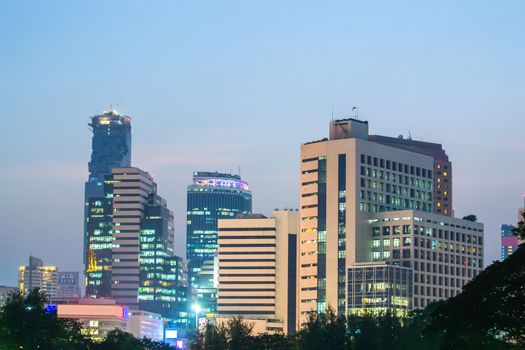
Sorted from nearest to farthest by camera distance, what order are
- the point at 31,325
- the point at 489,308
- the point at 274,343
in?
the point at 489,308 → the point at 31,325 → the point at 274,343

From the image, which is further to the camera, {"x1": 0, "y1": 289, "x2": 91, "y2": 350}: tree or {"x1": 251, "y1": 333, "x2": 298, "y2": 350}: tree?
{"x1": 251, "y1": 333, "x2": 298, "y2": 350}: tree

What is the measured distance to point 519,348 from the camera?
→ 2734 inches

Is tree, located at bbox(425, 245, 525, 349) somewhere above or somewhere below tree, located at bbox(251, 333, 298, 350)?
above

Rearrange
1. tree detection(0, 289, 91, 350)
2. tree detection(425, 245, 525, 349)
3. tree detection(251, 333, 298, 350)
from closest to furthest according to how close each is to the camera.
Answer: tree detection(425, 245, 525, 349)
tree detection(0, 289, 91, 350)
tree detection(251, 333, 298, 350)

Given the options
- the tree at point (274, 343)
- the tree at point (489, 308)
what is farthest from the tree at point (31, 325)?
the tree at point (489, 308)

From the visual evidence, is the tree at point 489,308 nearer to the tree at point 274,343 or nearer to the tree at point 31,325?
the tree at point 31,325

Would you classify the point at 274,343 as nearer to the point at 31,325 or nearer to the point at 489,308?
the point at 31,325

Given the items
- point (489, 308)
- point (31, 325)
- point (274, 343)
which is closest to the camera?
point (489, 308)

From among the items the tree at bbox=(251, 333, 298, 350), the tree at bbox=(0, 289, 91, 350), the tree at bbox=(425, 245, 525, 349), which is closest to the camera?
the tree at bbox=(425, 245, 525, 349)

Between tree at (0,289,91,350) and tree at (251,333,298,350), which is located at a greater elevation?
tree at (0,289,91,350)

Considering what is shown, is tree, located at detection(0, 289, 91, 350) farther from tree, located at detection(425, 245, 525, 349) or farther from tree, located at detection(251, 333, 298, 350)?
tree, located at detection(425, 245, 525, 349)

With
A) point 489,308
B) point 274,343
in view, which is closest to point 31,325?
point 274,343

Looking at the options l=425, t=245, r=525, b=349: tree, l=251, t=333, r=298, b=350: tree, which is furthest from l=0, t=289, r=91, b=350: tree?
l=425, t=245, r=525, b=349: tree

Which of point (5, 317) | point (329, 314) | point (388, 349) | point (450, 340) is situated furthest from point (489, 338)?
point (329, 314)
